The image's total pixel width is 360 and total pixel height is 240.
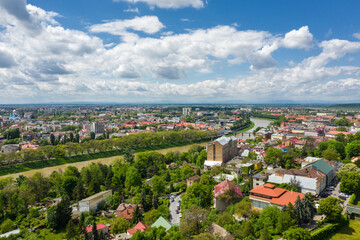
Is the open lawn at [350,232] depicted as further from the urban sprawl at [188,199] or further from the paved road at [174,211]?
the paved road at [174,211]

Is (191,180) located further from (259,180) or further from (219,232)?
(219,232)

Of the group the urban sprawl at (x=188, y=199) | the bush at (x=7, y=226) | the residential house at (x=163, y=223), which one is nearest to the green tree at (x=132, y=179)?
the urban sprawl at (x=188, y=199)

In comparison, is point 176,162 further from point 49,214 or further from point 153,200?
point 49,214

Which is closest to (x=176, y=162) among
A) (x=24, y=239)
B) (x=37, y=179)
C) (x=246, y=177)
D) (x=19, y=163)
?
(x=246, y=177)

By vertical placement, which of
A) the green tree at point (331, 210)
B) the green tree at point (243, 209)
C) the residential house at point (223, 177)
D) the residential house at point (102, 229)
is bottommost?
Result: the residential house at point (102, 229)

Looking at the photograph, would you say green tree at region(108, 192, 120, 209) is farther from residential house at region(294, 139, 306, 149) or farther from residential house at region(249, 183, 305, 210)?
residential house at region(294, 139, 306, 149)

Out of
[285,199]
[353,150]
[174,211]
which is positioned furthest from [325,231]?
[353,150]

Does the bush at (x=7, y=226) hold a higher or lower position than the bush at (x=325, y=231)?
lower
